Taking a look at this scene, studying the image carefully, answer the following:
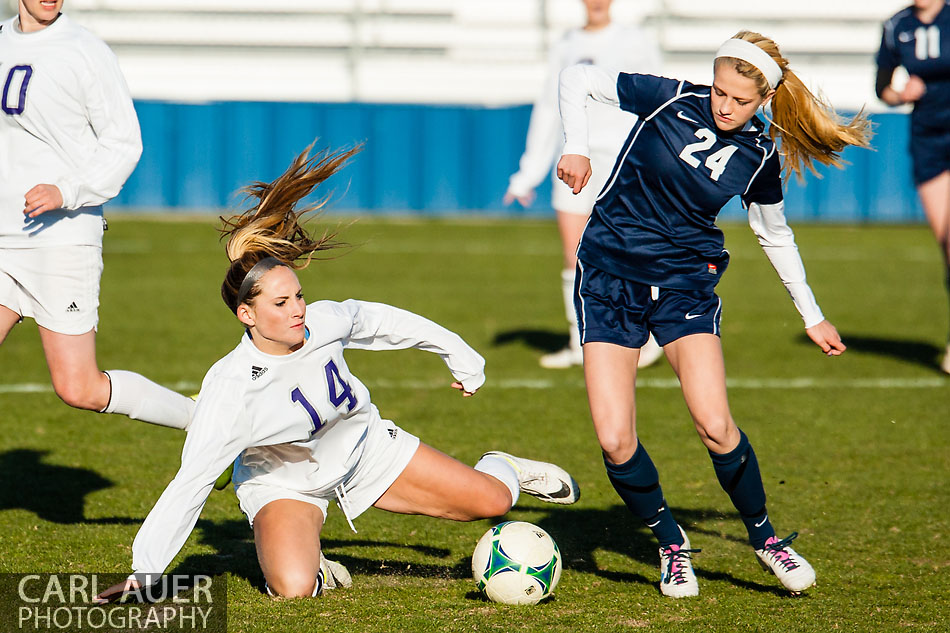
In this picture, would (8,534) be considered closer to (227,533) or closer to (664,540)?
(227,533)

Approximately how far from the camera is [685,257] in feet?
15.1

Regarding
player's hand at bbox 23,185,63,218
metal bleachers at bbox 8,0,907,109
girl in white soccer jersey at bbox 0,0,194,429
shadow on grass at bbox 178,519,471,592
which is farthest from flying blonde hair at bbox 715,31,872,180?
metal bleachers at bbox 8,0,907,109

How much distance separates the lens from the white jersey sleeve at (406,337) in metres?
4.67

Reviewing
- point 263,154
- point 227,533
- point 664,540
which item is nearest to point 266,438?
point 227,533

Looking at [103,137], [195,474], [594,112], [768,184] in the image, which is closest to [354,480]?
[195,474]

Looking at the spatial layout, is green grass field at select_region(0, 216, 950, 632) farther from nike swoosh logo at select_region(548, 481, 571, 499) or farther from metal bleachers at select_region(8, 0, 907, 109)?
metal bleachers at select_region(8, 0, 907, 109)

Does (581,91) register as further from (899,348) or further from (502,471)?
(899,348)

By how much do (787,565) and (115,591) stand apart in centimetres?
238

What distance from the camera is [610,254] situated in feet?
15.2

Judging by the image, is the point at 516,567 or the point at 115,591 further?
the point at 516,567

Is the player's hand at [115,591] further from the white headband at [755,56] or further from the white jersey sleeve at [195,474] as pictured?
the white headband at [755,56]

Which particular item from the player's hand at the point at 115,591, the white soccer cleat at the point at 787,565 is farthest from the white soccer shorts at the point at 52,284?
the white soccer cleat at the point at 787,565

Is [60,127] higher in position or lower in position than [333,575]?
higher

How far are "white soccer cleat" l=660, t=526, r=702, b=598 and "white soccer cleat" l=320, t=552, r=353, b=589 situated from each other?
1188mm
